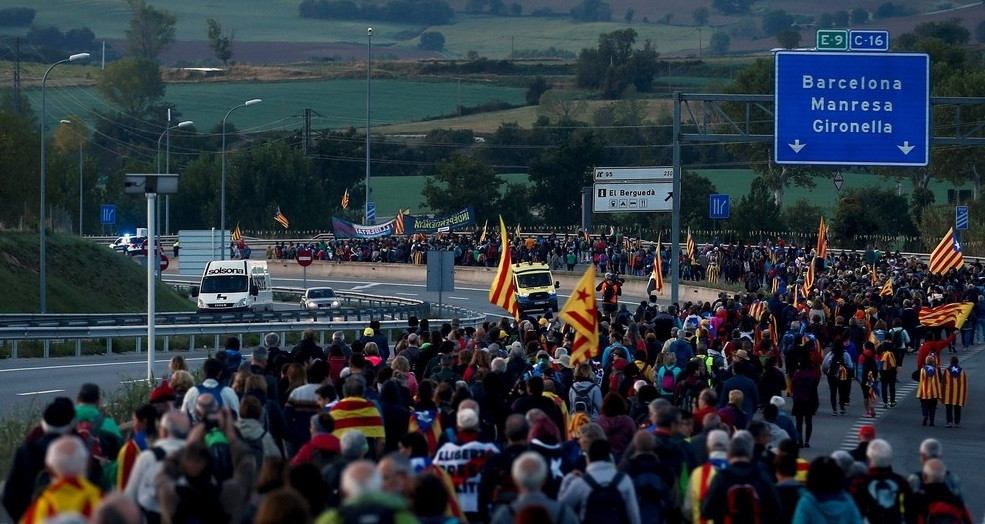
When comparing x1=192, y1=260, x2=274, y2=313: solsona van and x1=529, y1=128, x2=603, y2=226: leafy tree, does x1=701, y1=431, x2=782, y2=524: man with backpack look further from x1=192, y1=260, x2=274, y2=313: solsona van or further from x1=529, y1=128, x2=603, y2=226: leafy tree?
x1=529, y1=128, x2=603, y2=226: leafy tree

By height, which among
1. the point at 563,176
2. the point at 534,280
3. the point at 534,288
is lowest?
the point at 534,288

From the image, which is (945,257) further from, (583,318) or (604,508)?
(604,508)

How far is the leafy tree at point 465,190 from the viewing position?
93.8 m

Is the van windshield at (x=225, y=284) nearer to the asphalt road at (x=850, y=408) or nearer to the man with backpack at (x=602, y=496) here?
the asphalt road at (x=850, y=408)

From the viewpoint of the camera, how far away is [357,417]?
12047 mm

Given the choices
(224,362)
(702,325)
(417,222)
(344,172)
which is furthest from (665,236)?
(224,362)

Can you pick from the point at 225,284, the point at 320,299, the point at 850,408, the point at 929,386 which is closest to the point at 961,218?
the point at 320,299

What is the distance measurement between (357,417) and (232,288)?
A: 117 feet

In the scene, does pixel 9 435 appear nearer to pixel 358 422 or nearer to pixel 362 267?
→ pixel 358 422

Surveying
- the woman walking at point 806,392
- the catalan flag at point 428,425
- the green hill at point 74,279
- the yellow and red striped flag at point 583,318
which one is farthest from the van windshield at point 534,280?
the catalan flag at point 428,425

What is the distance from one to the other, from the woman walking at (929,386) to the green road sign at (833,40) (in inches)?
414

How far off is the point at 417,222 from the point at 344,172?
1692 inches

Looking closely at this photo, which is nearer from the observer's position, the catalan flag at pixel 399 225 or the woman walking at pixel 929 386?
the woman walking at pixel 929 386

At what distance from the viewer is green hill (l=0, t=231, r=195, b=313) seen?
45906 mm
